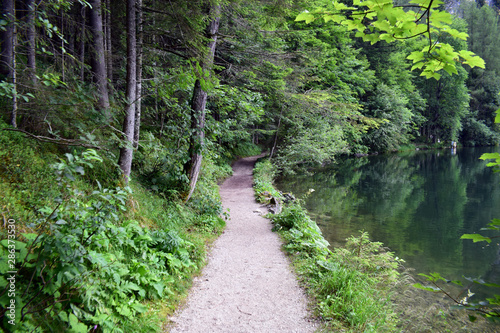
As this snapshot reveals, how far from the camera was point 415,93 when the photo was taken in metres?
37.8

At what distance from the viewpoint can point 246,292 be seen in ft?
14.0

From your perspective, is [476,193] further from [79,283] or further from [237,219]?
[79,283]

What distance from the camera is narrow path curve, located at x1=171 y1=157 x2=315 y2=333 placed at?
352 centimetres

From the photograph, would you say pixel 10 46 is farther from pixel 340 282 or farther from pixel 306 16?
pixel 340 282

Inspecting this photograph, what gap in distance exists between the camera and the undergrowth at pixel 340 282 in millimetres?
3561

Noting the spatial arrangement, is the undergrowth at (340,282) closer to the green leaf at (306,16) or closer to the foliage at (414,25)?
the foliage at (414,25)

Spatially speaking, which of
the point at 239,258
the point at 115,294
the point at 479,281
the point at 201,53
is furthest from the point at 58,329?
the point at 201,53

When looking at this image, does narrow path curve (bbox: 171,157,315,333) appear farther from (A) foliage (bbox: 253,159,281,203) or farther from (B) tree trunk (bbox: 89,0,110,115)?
(B) tree trunk (bbox: 89,0,110,115)

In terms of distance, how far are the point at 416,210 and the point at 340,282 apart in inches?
406

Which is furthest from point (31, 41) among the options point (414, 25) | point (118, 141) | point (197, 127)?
point (414, 25)

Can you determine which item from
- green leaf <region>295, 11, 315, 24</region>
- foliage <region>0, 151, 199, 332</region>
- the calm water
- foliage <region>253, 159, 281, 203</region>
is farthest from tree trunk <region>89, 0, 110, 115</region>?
the calm water

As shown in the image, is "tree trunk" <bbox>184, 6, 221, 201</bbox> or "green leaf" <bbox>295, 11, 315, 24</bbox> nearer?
"green leaf" <bbox>295, 11, 315, 24</bbox>

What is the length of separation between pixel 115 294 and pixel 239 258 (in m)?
2.86

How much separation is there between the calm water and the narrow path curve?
3436 millimetres
